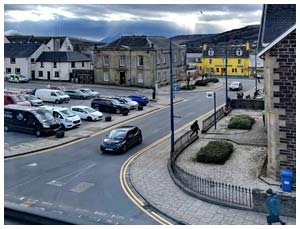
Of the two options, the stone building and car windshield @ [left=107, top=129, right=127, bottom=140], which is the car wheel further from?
the stone building

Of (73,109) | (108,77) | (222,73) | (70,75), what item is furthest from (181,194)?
(222,73)

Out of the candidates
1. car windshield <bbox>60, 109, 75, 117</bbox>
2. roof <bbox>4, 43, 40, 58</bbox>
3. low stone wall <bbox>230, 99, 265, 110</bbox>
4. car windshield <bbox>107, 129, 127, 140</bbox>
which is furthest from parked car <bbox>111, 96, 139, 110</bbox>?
roof <bbox>4, 43, 40, 58</bbox>

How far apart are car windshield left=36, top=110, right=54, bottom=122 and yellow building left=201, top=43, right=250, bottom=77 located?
59.3 meters

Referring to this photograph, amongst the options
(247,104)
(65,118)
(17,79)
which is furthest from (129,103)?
(17,79)

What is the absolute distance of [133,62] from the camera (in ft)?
208

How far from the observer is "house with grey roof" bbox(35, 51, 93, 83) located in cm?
7019

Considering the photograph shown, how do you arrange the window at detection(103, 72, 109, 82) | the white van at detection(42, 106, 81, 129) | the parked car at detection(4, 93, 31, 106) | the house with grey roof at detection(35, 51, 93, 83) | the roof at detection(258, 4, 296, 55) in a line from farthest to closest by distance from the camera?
the house with grey roof at detection(35, 51, 93, 83), the window at detection(103, 72, 109, 82), the parked car at detection(4, 93, 31, 106), the white van at detection(42, 106, 81, 129), the roof at detection(258, 4, 296, 55)

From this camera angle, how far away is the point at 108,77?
Answer: 66.0 metres

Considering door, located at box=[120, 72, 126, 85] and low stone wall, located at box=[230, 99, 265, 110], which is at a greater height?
door, located at box=[120, 72, 126, 85]

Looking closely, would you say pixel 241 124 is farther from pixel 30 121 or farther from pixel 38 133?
pixel 30 121

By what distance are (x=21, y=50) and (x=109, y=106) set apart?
38.3 m

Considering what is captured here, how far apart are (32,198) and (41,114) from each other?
1440 centimetres

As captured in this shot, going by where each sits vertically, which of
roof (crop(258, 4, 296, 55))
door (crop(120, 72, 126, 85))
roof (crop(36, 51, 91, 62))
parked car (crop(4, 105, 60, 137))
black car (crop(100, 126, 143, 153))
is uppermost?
roof (crop(36, 51, 91, 62))

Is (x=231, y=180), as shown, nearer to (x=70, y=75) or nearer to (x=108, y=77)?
(x=108, y=77)
